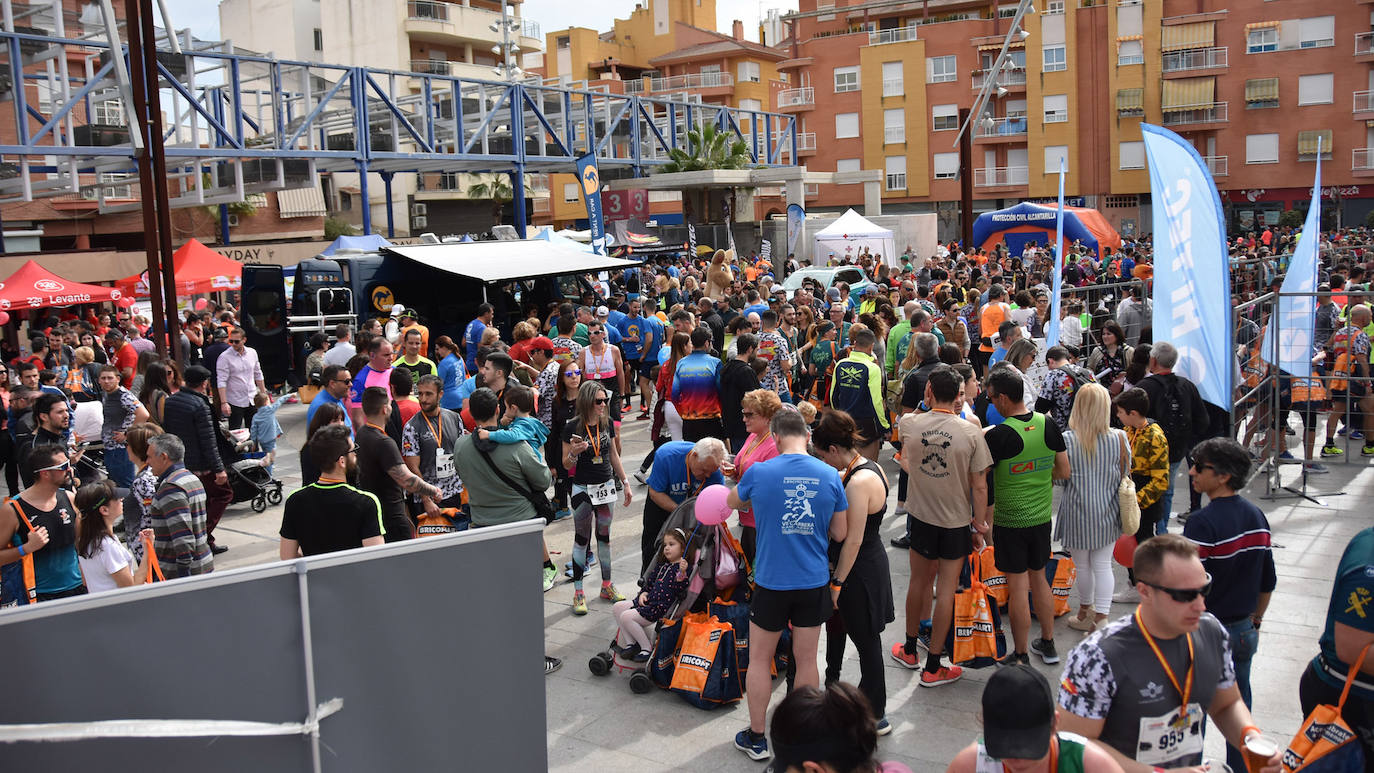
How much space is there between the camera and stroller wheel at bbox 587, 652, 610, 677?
20.4 feet

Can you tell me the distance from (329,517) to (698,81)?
192 ft

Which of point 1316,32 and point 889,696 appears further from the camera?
point 1316,32

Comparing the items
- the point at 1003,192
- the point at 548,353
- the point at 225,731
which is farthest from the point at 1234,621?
the point at 1003,192

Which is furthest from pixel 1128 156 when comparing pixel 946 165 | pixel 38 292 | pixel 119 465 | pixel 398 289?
pixel 119 465

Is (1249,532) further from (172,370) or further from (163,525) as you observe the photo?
(172,370)

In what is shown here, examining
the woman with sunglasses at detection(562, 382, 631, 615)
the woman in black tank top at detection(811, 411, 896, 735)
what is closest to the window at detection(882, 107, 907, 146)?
the woman with sunglasses at detection(562, 382, 631, 615)

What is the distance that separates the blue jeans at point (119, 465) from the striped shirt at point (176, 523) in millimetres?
3298

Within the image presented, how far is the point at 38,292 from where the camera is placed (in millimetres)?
18469

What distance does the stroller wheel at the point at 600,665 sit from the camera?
6203mm

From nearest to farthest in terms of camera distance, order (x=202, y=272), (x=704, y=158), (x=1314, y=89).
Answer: (x=202, y=272)
(x=704, y=158)
(x=1314, y=89)

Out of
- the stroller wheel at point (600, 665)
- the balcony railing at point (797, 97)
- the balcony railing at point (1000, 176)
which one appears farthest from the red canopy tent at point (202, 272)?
the balcony railing at point (797, 97)

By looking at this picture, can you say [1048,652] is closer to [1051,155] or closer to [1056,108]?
[1051,155]

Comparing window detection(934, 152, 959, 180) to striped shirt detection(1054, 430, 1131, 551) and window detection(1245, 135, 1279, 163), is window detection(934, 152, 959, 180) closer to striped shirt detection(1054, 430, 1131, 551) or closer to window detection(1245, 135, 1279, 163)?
window detection(1245, 135, 1279, 163)

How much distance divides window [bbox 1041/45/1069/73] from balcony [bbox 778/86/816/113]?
11.7 meters
